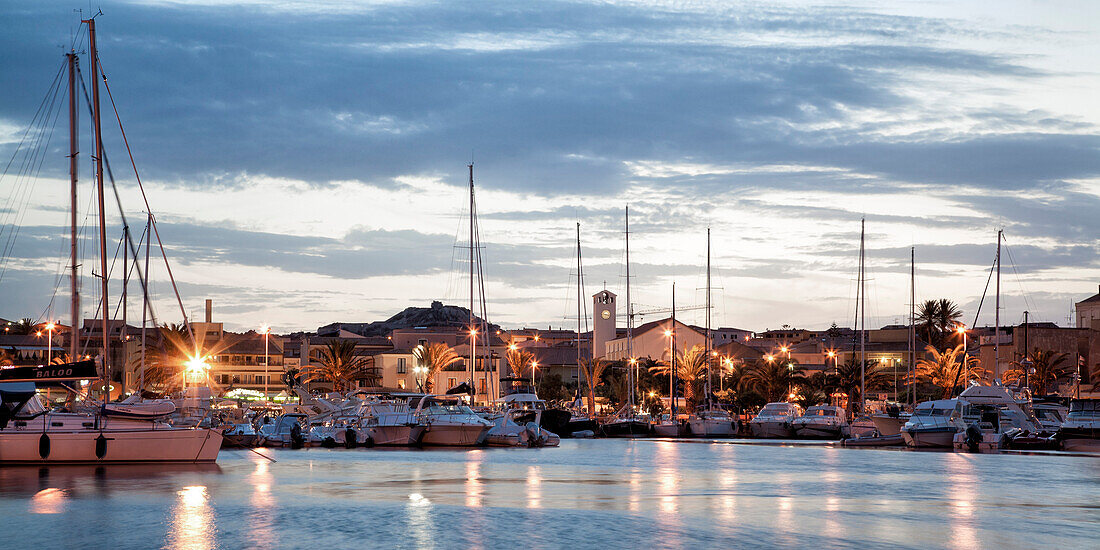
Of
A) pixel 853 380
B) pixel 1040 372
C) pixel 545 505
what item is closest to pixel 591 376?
pixel 853 380

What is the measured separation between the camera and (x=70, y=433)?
4200cm

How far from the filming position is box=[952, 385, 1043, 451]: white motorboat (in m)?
70.5

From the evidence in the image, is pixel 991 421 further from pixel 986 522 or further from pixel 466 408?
pixel 986 522

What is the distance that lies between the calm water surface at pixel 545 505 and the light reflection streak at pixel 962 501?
0.08 m

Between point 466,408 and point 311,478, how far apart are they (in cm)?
2682

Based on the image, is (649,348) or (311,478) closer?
(311,478)

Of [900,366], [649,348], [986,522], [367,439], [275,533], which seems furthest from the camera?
[649,348]

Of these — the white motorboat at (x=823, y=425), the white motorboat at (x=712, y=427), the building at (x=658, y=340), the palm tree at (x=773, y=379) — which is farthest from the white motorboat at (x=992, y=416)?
the building at (x=658, y=340)

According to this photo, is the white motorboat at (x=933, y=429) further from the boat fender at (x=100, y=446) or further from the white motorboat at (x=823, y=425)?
the boat fender at (x=100, y=446)

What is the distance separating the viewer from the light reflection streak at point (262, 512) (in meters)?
26.0

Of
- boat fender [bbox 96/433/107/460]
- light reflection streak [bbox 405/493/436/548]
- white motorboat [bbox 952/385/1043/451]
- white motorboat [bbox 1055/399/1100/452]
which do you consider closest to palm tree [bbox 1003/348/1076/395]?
white motorboat [bbox 952/385/1043/451]

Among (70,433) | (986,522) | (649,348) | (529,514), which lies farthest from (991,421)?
(649,348)

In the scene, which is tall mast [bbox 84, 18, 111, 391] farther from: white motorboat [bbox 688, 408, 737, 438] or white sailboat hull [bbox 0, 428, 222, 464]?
white motorboat [bbox 688, 408, 737, 438]

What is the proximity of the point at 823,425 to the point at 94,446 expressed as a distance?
59.7 m
